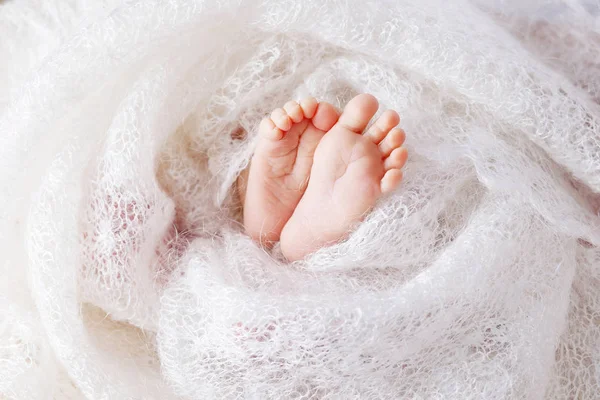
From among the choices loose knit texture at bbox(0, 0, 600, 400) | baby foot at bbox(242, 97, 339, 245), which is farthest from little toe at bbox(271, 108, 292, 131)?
loose knit texture at bbox(0, 0, 600, 400)

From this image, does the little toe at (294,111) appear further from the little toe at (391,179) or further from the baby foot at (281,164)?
the little toe at (391,179)

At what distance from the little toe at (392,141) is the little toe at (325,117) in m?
0.06

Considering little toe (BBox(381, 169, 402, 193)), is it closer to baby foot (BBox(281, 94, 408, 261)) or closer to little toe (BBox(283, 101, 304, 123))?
baby foot (BBox(281, 94, 408, 261))

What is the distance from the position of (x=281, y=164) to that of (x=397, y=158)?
0.43ft

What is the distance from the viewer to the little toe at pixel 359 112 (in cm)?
62

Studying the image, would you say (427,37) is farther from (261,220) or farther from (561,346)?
(561,346)

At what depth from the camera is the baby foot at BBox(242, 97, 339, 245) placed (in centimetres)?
64

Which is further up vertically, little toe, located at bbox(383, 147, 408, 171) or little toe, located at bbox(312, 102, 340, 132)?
little toe, located at bbox(383, 147, 408, 171)

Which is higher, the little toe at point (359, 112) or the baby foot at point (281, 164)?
the little toe at point (359, 112)

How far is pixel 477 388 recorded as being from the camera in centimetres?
63

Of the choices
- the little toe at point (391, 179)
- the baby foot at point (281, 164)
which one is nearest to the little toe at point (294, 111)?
the baby foot at point (281, 164)

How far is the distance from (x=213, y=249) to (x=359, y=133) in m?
0.21

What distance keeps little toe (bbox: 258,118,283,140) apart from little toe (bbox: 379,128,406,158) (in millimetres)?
102

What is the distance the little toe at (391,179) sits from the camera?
0.61 m
